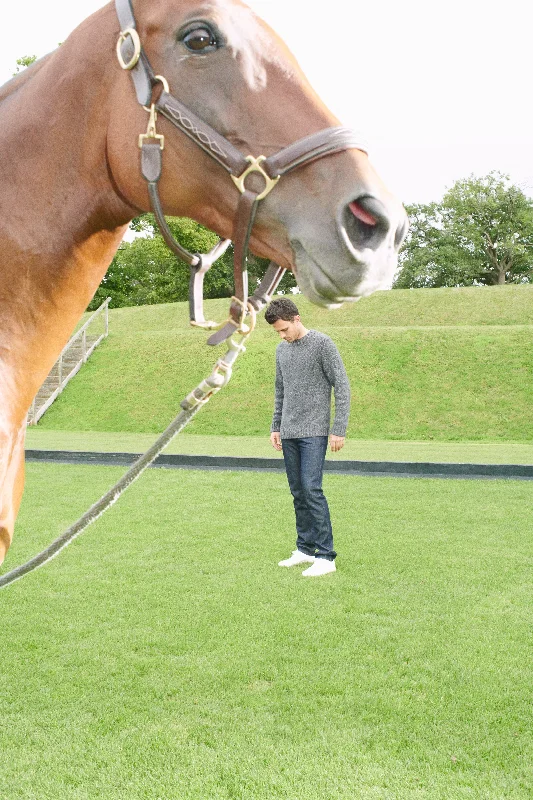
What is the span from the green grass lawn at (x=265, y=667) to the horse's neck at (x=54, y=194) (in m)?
1.90

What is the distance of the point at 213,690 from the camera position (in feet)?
12.2

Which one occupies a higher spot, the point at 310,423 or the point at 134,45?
the point at 134,45

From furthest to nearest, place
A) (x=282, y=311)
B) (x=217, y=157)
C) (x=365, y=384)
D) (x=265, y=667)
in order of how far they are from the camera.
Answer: (x=365, y=384) → (x=282, y=311) → (x=265, y=667) → (x=217, y=157)

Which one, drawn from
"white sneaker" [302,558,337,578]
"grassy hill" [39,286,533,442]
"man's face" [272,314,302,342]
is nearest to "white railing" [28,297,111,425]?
"grassy hill" [39,286,533,442]

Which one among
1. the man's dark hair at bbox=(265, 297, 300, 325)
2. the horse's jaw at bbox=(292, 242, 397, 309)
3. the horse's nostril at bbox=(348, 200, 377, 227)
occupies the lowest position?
the man's dark hair at bbox=(265, 297, 300, 325)

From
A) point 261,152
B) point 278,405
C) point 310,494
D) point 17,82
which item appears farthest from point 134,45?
point 278,405

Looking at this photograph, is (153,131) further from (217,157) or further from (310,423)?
(310,423)

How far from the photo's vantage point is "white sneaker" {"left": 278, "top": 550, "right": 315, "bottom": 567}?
20.1 ft

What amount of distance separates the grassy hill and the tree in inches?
1322

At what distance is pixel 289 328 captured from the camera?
602cm

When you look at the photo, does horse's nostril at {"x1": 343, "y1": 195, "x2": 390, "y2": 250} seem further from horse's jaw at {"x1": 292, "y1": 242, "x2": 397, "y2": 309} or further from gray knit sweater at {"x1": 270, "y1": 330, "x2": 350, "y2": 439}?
gray knit sweater at {"x1": 270, "y1": 330, "x2": 350, "y2": 439}

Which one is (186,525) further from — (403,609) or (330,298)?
(330,298)

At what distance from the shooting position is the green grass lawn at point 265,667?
290 centimetres

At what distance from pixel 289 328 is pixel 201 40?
4.32 m
